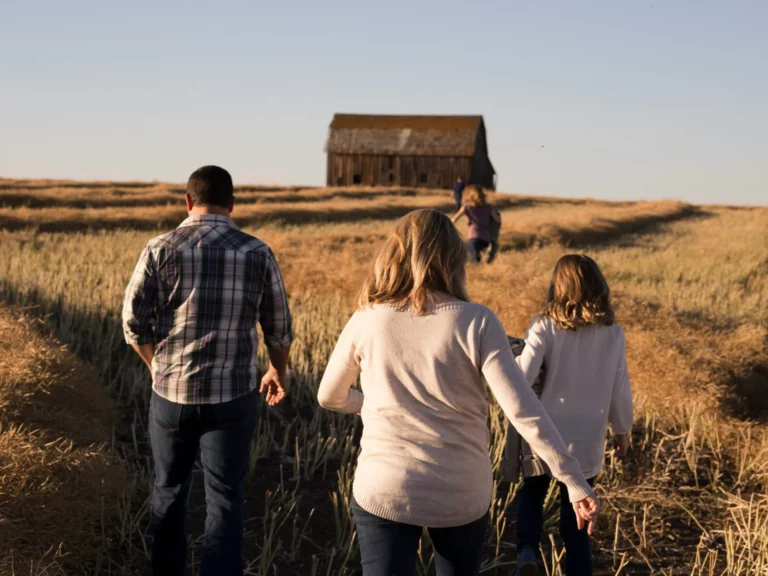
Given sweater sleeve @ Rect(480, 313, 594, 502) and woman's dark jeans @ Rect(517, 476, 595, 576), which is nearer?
sweater sleeve @ Rect(480, 313, 594, 502)

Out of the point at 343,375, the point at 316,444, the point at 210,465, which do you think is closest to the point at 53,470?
the point at 210,465

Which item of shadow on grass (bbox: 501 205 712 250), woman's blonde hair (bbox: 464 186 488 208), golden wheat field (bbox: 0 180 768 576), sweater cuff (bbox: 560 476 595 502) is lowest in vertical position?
golden wheat field (bbox: 0 180 768 576)

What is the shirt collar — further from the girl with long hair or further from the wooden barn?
the wooden barn

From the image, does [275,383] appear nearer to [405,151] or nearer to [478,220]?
[478,220]

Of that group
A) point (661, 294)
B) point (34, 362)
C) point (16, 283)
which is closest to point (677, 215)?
point (661, 294)

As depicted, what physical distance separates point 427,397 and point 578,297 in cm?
130

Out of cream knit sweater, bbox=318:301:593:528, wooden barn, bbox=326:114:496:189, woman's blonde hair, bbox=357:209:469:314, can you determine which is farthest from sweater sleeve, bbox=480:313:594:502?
wooden barn, bbox=326:114:496:189

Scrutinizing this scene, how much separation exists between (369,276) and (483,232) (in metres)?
9.64

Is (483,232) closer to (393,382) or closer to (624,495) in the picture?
(624,495)

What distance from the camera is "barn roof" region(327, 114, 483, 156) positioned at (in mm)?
48750

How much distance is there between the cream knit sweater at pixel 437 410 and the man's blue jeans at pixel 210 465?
3.34 feet

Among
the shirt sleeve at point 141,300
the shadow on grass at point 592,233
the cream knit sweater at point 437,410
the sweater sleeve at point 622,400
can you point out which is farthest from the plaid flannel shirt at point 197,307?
the shadow on grass at point 592,233

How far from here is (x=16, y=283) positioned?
918 centimetres

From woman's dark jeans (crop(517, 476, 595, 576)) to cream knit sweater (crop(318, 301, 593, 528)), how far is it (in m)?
1.20
